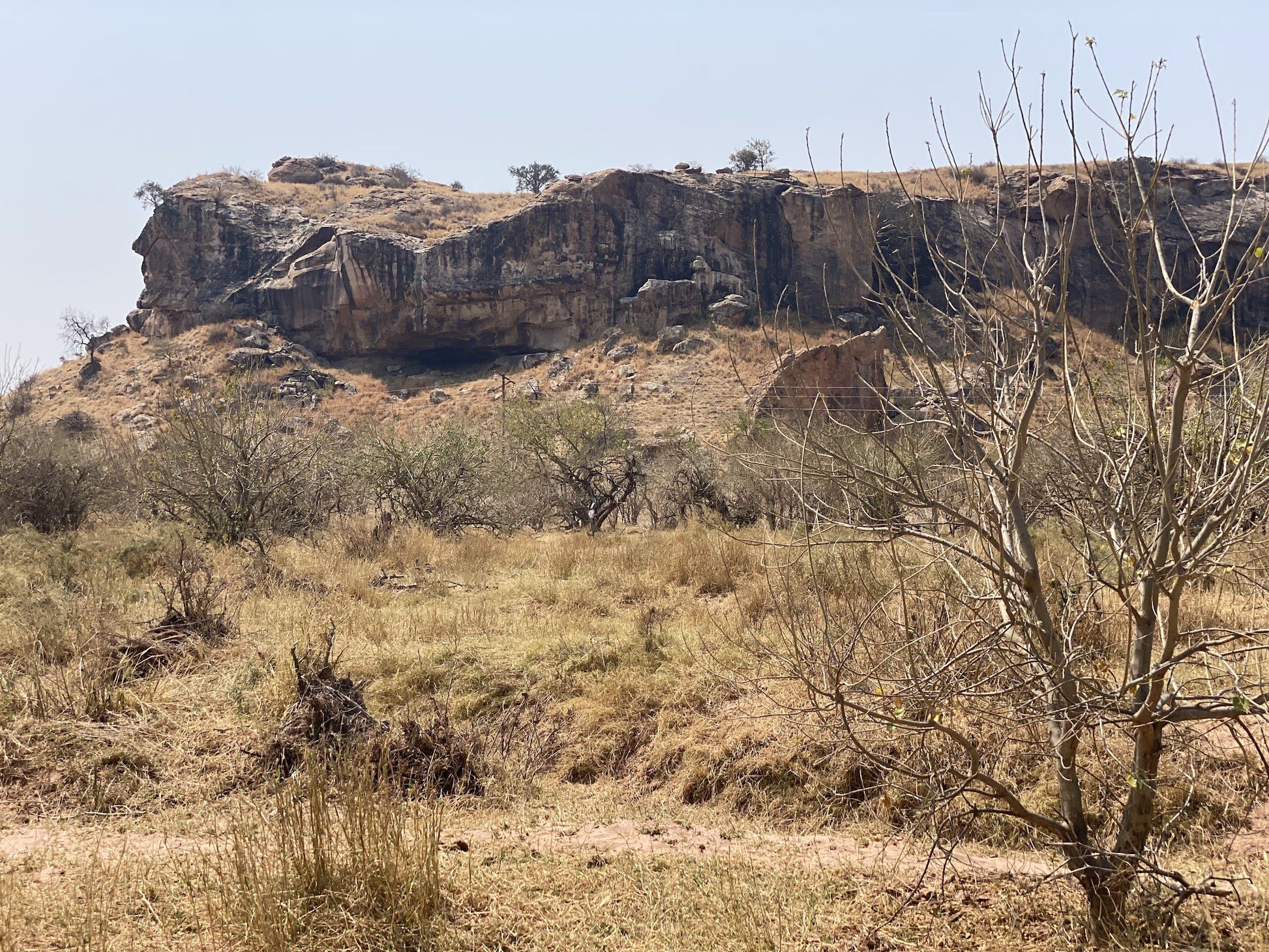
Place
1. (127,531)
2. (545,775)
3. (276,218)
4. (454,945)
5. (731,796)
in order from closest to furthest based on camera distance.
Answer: (454,945) < (731,796) < (545,775) < (127,531) < (276,218)

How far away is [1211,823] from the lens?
13.5 feet

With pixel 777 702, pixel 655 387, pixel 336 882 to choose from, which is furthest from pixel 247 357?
pixel 777 702

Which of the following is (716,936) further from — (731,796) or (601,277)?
(601,277)

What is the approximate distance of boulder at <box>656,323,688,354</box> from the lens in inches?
1559

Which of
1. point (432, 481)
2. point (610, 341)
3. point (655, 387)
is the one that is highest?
point (610, 341)

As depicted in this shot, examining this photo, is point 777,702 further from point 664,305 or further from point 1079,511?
point 664,305

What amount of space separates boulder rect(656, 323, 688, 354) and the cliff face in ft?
6.16

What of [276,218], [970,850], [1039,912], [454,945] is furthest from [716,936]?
[276,218]

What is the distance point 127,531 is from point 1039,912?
12811 mm

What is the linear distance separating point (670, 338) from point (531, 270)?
937 cm

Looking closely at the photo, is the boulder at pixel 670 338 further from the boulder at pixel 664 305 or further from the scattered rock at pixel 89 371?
the scattered rock at pixel 89 371

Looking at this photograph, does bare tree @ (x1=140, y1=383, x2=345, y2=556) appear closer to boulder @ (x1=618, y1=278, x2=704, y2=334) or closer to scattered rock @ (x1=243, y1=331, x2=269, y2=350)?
boulder @ (x1=618, y1=278, x2=704, y2=334)

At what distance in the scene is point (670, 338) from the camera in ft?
131

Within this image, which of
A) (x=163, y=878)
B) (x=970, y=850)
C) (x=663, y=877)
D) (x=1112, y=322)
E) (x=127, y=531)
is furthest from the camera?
(x=1112, y=322)
